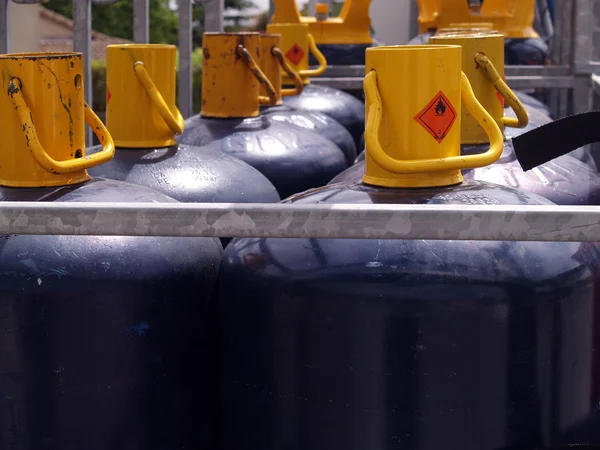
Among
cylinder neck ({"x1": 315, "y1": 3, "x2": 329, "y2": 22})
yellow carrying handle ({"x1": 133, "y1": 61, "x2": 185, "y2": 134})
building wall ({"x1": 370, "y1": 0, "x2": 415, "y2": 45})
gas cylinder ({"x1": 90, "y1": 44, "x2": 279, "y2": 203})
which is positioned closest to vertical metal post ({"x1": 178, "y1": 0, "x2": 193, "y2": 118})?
cylinder neck ({"x1": 315, "y1": 3, "x2": 329, "y2": 22})

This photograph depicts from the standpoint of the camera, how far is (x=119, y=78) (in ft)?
9.40

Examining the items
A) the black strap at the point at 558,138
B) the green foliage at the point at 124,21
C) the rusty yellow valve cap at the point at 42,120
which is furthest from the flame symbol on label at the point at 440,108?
the green foliage at the point at 124,21

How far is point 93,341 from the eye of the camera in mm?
1891

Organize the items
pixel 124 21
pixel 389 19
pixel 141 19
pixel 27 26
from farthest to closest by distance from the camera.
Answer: pixel 124 21 < pixel 27 26 < pixel 389 19 < pixel 141 19

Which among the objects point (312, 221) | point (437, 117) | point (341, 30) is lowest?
point (312, 221)

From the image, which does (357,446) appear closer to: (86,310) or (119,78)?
(86,310)

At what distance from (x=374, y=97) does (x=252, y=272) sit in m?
0.42

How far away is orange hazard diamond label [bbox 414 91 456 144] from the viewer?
6.81ft

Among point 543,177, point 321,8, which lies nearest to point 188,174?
point 543,177

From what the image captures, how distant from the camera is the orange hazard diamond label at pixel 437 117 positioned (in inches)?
81.7

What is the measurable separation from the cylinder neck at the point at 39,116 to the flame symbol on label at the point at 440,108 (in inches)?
28.2

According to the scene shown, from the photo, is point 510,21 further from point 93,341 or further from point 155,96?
point 93,341

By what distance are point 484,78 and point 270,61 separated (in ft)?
4.85

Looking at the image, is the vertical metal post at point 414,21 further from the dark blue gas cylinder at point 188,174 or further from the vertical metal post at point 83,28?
the dark blue gas cylinder at point 188,174
